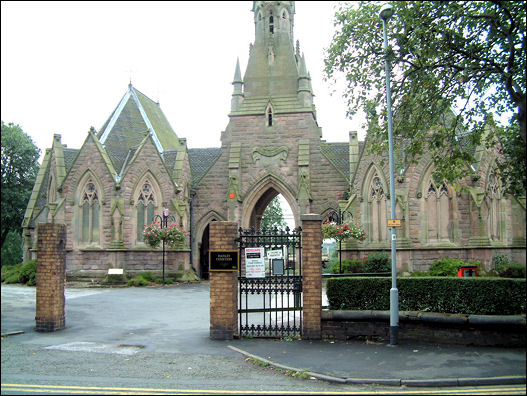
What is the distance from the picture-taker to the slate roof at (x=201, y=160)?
31.7m

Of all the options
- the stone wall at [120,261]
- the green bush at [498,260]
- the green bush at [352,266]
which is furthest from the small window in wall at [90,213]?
the green bush at [498,260]

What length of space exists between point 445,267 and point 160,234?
526 inches

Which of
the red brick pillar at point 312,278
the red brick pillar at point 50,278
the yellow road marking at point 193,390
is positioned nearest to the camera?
the yellow road marking at point 193,390

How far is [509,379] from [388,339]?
11.1ft

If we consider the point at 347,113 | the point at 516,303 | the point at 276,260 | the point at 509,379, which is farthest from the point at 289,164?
the point at 509,379

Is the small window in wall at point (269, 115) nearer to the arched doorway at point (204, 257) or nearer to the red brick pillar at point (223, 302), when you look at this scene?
the arched doorway at point (204, 257)

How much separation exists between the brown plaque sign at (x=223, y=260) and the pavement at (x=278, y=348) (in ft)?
5.22

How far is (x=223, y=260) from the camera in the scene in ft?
37.0

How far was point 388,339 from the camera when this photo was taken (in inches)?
424

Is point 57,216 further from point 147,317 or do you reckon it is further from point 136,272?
point 147,317

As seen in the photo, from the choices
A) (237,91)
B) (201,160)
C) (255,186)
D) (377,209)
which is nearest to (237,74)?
(237,91)

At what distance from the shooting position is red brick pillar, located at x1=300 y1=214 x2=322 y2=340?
11.0 metres

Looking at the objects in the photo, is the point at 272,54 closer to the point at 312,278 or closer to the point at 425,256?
the point at 425,256

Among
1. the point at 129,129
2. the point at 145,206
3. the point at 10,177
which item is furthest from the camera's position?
the point at 129,129
